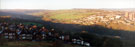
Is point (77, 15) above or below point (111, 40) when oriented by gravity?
above

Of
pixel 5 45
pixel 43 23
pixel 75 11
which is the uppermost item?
pixel 75 11

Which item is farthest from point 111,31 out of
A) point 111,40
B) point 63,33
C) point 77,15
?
point 63,33

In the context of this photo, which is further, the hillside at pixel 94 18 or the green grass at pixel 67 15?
the green grass at pixel 67 15

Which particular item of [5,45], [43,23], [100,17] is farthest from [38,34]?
[100,17]

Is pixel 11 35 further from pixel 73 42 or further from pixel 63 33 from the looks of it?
pixel 73 42

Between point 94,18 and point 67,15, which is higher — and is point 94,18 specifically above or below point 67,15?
below

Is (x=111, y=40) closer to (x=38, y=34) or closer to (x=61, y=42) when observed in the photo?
(x=61, y=42)

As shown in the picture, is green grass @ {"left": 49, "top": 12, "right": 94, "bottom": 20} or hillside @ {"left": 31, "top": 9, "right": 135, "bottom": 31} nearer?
hillside @ {"left": 31, "top": 9, "right": 135, "bottom": 31}

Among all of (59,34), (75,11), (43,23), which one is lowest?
(59,34)

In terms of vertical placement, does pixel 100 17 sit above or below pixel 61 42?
above
